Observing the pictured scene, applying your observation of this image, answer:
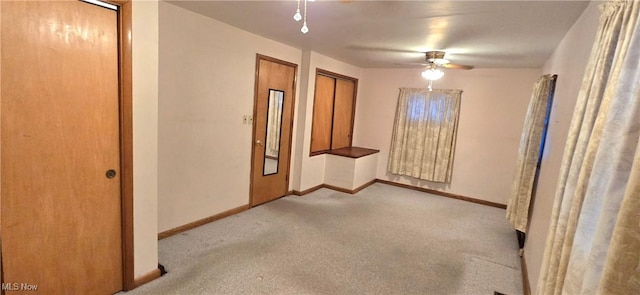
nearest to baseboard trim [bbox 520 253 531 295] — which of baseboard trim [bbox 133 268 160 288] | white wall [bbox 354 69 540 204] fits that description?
white wall [bbox 354 69 540 204]

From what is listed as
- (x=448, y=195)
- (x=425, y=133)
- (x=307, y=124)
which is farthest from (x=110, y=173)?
(x=448, y=195)

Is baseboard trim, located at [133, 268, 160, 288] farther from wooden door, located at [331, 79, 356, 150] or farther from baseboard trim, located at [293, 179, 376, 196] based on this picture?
wooden door, located at [331, 79, 356, 150]

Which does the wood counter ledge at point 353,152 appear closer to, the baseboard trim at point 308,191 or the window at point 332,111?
the window at point 332,111

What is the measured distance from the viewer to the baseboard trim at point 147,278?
7.24 ft

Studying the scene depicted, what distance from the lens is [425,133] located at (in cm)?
533

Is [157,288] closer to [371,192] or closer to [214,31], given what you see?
[214,31]

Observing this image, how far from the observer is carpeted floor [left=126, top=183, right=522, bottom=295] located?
2408mm

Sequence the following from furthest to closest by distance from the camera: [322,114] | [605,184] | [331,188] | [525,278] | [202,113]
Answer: [331,188] → [322,114] → [202,113] → [525,278] → [605,184]

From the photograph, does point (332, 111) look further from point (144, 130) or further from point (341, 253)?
point (144, 130)

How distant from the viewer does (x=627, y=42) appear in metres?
1.01

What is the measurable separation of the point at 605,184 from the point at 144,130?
238 cm

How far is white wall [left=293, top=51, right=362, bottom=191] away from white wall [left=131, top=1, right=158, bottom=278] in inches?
101

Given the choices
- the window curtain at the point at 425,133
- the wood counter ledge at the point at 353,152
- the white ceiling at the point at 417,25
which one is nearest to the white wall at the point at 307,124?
the wood counter ledge at the point at 353,152

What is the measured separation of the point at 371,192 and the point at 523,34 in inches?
126
